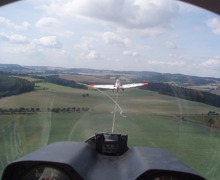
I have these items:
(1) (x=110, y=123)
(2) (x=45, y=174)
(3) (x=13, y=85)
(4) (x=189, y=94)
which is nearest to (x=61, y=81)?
(3) (x=13, y=85)

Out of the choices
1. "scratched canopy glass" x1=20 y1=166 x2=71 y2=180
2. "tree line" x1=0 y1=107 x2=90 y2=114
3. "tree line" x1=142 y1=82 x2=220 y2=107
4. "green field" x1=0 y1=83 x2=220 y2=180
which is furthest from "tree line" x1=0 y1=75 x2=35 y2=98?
"scratched canopy glass" x1=20 y1=166 x2=71 y2=180

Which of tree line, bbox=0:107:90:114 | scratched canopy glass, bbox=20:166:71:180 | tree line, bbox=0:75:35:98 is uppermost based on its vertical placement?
tree line, bbox=0:75:35:98

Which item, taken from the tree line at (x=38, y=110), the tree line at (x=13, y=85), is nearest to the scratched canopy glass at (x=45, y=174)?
the tree line at (x=13, y=85)

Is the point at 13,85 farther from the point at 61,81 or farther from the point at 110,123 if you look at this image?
the point at 110,123

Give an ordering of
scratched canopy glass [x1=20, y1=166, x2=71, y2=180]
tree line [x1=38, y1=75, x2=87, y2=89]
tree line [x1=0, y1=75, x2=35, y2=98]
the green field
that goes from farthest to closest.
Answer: tree line [x1=38, y1=75, x2=87, y2=89]
the green field
tree line [x1=0, y1=75, x2=35, y2=98]
scratched canopy glass [x1=20, y1=166, x2=71, y2=180]

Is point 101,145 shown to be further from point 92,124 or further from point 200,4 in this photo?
point 200,4

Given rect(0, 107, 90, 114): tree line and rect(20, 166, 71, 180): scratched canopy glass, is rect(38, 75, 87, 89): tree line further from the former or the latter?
rect(20, 166, 71, 180): scratched canopy glass

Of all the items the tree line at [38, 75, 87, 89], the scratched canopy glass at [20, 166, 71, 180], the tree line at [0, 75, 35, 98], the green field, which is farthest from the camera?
the tree line at [38, 75, 87, 89]
